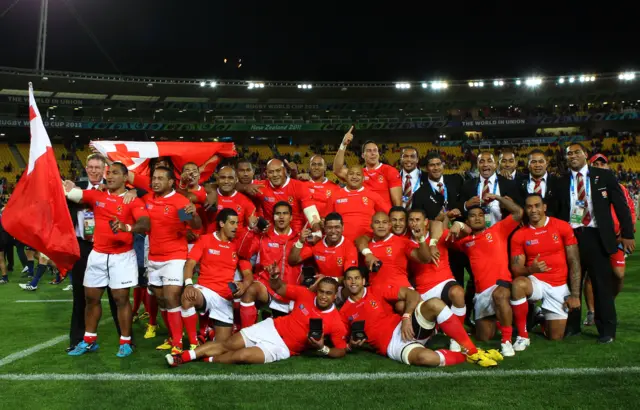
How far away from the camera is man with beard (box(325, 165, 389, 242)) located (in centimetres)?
598

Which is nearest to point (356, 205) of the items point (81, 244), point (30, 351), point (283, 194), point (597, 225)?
point (283, 194)

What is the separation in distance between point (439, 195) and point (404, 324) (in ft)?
6.72

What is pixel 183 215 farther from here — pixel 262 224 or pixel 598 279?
pixel 598 279

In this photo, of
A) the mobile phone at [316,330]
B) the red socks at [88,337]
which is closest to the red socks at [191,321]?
the red socks at [88,337]

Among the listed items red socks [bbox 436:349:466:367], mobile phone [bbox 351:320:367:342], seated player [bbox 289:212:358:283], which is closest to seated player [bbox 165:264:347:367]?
mobile phone [bbox 351:320:367:342]

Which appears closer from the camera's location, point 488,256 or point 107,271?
point 107,271

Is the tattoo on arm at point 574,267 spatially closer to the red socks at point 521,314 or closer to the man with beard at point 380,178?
the red socks at point 521,314

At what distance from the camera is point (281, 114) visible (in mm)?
44750

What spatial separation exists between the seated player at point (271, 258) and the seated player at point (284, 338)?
30 centimetres

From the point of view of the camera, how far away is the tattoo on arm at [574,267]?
568 cm

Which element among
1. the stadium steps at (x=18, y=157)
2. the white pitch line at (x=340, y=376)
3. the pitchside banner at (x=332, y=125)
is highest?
the pitchside banner at (x=332, y=125)

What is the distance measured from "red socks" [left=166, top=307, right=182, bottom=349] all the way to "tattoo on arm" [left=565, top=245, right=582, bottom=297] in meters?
4.14

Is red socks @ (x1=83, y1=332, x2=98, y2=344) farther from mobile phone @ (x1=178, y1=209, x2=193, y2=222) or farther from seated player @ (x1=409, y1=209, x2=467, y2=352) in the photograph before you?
seated player @ (x1=409, y1=209, x2=467, y2=352)

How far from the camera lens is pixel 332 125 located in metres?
43.8
